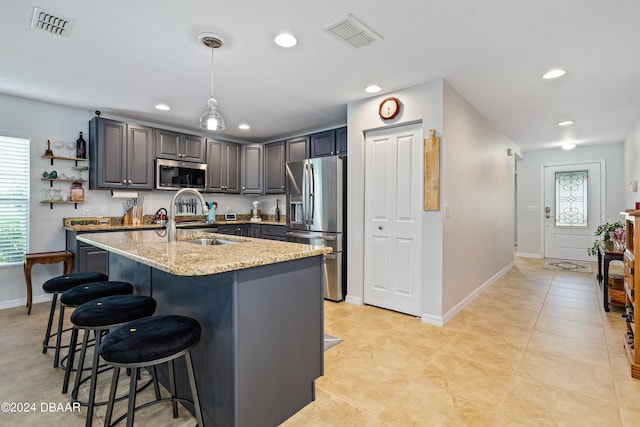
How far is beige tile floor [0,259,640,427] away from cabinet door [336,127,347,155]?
2.19 m

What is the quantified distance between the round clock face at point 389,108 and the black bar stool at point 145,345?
9.16 ft

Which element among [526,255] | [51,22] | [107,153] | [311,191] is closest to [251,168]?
[311,191]

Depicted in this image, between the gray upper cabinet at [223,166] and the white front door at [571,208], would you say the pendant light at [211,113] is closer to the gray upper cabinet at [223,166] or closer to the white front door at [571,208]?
the gray upper cabinet at [223,166]

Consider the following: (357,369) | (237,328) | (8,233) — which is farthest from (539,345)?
(8,233)

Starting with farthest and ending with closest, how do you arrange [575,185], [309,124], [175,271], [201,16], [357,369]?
[575,185] < [309,124] < [357,369] < [201,16] < [175,271]

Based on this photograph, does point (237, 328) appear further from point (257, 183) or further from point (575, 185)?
point (575, 185)

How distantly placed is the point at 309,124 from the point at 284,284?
3.71 m

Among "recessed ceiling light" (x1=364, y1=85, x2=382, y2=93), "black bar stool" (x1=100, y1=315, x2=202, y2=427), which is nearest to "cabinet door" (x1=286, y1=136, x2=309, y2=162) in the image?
"recessed ceiling light" (x1=364, y1=85, x2=382, y2=93)

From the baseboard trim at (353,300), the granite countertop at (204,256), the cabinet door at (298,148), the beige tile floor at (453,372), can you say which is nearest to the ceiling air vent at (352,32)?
the granite countertop at (204,256)

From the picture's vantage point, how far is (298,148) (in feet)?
16.8

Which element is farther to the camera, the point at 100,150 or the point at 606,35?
the point at 100,150

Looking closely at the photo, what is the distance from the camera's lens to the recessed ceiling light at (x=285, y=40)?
2330 mm

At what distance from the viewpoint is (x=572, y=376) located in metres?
2.19

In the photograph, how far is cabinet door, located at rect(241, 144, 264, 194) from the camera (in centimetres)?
571
